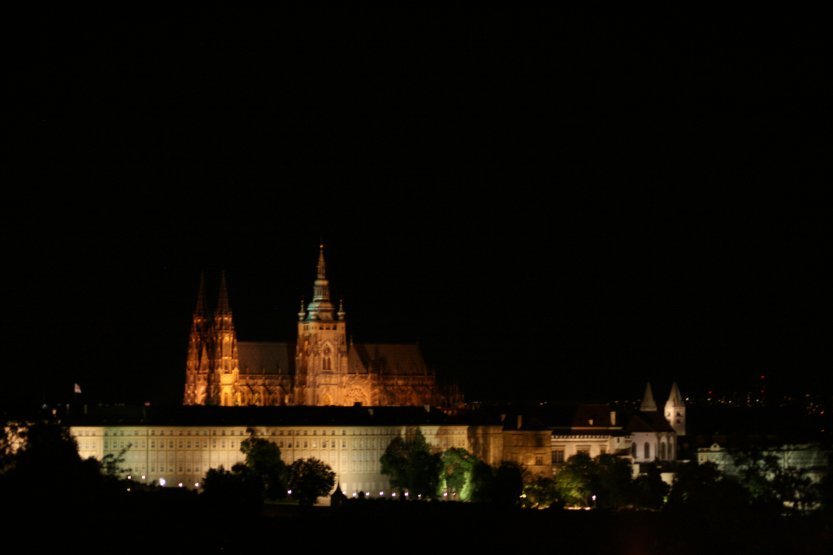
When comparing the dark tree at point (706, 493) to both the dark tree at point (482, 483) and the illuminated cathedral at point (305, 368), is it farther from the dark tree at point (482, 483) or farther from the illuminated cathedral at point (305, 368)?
the illuminated cathedral at point (305, 368)

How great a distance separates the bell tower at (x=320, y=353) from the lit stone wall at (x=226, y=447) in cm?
1528

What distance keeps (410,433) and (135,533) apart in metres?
52.0

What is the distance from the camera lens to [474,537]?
311ft

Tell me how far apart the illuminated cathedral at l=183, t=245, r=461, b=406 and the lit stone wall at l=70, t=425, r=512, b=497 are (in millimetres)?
12931

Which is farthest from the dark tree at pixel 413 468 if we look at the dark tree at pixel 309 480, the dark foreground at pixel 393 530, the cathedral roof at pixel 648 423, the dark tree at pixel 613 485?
the dark foreground at pixel 393 530

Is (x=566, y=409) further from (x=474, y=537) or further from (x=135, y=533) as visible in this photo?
(x=135, y=533)

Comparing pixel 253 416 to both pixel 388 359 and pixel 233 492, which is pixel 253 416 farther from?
pixel 233 492

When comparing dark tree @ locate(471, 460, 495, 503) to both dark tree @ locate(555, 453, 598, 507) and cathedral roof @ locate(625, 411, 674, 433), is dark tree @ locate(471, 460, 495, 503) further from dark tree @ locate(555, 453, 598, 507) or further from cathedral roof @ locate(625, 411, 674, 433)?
cathedral roof @ locate(625, 411, 674, 433)

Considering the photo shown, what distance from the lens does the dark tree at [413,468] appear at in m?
119

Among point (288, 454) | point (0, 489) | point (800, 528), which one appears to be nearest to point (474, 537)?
point (800, 528)

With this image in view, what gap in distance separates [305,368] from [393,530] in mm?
56063

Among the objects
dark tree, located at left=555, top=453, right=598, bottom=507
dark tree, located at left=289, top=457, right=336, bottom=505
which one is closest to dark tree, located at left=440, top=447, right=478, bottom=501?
dark tree, located at left=555, top=453, right=598, bottom=507

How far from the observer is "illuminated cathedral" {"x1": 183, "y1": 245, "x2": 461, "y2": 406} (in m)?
149

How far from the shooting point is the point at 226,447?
435 feet
